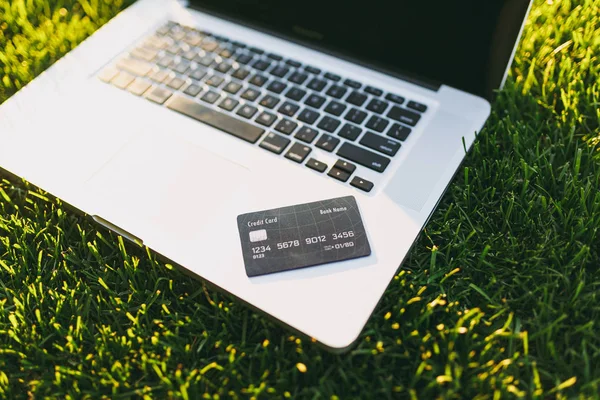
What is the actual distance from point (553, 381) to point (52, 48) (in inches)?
58.5

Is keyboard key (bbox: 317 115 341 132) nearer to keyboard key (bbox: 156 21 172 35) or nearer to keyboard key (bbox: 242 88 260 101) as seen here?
keyboard key (bbox: 242 88 260 101)

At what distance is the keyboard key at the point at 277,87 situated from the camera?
115 cm

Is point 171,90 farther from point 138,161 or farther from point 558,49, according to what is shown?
point 558,49

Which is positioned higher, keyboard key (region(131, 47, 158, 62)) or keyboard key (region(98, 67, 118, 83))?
keyboard key (region(131, 47, 158, 62))

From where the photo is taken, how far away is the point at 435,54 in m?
1.08

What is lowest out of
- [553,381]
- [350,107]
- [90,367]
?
[90,367]

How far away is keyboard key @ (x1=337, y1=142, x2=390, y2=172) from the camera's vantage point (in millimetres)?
994

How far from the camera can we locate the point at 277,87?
1.16 m

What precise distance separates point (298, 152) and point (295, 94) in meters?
0.18

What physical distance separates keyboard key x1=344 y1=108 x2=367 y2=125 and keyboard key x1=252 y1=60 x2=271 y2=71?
0.83 feet

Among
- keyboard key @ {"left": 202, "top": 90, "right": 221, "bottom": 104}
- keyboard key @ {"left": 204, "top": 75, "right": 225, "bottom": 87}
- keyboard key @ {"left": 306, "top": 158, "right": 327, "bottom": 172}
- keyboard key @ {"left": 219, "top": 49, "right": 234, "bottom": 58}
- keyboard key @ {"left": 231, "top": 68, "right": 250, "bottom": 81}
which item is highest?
keyboard key @ {"left": 219, "top": 49, "right": 234, "bottom": 58}

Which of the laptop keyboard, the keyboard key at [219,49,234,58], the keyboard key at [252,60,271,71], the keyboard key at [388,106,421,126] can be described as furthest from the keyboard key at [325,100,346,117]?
the keyboard key at [219,49,234,58]

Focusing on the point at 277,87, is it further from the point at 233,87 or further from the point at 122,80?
the point at 122,80

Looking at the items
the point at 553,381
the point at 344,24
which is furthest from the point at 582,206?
the point at 344,24
